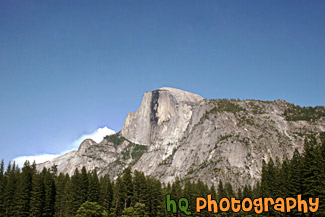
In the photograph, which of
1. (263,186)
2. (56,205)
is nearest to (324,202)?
(263,186)

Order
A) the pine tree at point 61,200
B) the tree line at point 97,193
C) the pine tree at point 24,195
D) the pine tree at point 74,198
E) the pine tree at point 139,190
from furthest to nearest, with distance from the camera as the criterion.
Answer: the pine tree at point 139,190, the pine tree at point 61,200, the pine tree at point 74,198, the pine tree at point 24,195, the tree line at point 97,193

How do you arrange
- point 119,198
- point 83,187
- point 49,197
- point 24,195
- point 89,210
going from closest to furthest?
point 89,210 < point 24,195 < point 83,187 < point 49,197 < point 119,198

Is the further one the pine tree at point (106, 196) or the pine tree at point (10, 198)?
the pine tree at point (106, 196)

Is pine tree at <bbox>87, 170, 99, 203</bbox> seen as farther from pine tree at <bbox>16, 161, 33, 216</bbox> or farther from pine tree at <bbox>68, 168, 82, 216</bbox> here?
pine tree at <bbox>16, 161, 33, 216</bbox>

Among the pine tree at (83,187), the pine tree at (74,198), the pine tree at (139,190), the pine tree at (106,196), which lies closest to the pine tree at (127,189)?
the pine tree at (139,190)

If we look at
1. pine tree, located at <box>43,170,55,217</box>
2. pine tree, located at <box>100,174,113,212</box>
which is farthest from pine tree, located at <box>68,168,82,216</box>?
pine tree, located at <box>100,174,113,212</box>

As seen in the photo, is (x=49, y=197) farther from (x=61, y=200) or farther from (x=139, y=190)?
(x=139, y=190)

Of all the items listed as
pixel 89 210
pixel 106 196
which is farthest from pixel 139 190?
pixel 89 210

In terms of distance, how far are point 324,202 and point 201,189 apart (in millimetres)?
58641

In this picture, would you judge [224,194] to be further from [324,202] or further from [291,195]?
[324,202]

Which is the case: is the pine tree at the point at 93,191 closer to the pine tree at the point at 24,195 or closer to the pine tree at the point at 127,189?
the pine tree at the point at 127,189

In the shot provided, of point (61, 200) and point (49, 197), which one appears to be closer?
point (49, 197)

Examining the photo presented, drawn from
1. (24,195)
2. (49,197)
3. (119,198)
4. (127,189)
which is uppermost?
(127,189)

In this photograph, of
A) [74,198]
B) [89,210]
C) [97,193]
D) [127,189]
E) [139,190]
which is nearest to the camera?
[89,210]
